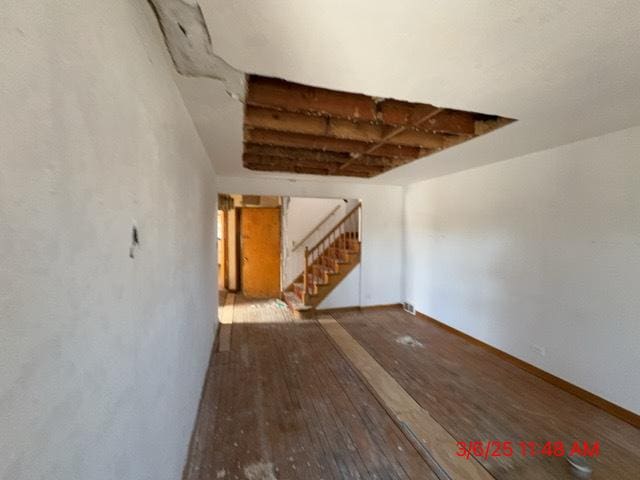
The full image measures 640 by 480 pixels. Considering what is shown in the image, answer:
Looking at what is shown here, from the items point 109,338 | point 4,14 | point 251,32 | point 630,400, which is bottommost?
point 630,400

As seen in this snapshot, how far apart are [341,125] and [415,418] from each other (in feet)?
8.36

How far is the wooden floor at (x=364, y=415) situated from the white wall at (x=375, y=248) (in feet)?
5.19

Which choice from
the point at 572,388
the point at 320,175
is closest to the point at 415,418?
the point at 572,388

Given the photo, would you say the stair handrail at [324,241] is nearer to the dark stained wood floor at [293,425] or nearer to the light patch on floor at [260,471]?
the dark stained wood floor at [293,425]

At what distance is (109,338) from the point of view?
2.62ft

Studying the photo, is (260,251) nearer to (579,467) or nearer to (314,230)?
(314,230)

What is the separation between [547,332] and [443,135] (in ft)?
7.45

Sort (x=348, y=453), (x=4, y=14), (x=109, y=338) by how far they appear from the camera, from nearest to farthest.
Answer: (x=4, y=14) → (x=109, y=338) → (x=348, y=453)

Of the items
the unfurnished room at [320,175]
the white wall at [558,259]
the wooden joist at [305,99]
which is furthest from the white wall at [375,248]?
the wooden joist at [305,99]

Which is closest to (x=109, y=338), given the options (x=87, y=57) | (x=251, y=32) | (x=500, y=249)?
(x=87, y=57)

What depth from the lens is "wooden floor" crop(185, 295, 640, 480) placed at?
183cm

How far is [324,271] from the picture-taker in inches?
214

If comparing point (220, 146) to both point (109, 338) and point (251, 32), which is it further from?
point (109, 338)

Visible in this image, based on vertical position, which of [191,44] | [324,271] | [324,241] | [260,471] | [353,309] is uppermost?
[191,44]
